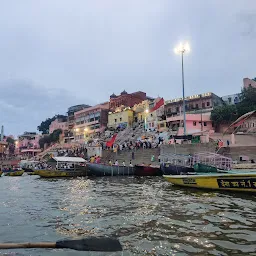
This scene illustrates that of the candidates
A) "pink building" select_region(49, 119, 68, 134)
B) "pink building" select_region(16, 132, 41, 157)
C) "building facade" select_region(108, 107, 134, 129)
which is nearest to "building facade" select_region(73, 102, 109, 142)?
"building facade" select_region(108, 107, 134, 129)

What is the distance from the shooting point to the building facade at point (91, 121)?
6194cm

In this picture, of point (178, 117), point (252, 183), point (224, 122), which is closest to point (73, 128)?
point (178, 117)

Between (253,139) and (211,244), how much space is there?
31.4 m

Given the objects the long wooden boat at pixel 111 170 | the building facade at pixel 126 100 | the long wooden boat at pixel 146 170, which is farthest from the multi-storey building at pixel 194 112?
the long wooden boat at pixel 111 170

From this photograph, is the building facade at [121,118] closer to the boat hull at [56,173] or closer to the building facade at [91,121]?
the building facade at [91,121]

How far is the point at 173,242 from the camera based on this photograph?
5.31 metres

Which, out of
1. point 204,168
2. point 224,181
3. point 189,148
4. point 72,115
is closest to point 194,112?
point 189,148

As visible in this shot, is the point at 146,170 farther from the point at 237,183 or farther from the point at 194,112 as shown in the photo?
the point at 194,112

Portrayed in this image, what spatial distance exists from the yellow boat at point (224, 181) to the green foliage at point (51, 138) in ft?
206

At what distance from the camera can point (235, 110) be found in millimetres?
41406

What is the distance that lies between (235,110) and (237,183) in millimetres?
32634

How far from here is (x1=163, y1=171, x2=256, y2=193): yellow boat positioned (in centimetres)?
1125

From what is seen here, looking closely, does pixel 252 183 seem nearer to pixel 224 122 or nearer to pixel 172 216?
pixel 172 216

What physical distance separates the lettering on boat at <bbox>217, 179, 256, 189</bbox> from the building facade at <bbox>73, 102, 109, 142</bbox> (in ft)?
162
